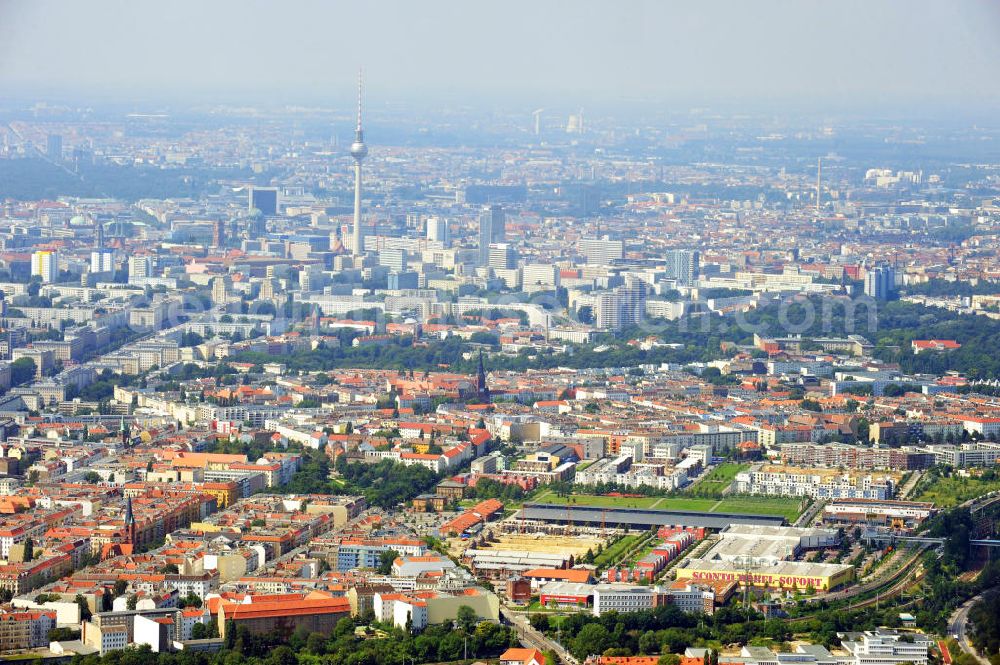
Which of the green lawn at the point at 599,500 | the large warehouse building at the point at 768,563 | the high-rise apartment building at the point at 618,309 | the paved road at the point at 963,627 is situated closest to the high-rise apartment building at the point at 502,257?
the high-rise apartment building at the point at 618,309

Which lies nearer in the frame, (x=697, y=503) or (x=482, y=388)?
(x=697, y=503)

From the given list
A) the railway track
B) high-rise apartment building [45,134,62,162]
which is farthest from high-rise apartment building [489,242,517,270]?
the railway track

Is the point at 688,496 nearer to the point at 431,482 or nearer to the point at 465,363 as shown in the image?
the point at 431,482

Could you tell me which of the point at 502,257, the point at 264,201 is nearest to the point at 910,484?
the point at 502,257

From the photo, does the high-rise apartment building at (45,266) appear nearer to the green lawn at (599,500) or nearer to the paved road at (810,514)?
the green lawn at (599,500)

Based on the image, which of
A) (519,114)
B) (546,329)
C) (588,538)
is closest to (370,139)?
(519,114)

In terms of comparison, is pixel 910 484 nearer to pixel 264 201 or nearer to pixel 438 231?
pixel 438 231
